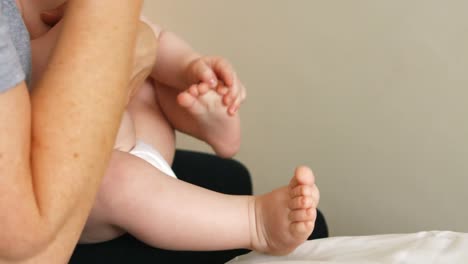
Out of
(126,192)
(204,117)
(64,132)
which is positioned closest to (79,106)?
(64,132)

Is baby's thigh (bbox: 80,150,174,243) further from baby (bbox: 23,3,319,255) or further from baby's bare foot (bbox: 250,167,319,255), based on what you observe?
baby's bare foot (bbox: 250,167,319,255)

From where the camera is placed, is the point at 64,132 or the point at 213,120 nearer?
the point at 64,132

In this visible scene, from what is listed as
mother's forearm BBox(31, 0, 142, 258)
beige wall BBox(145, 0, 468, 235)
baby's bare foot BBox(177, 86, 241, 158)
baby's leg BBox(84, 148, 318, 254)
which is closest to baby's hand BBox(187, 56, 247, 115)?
baby's bare foot BBox(177, 86, 241, 158)

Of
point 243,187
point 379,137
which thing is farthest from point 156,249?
point 379,137

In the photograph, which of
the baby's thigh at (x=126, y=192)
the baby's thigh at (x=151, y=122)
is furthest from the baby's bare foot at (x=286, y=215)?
the baby's thigh at (x=151, y=122)

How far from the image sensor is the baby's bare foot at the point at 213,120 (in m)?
0.80

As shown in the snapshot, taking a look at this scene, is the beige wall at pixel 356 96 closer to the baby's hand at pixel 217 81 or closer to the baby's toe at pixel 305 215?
the baby's hand at pixel 217 81

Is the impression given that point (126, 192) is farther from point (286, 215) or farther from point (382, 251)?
point (382, 251)

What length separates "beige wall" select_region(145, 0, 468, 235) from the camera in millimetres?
1186

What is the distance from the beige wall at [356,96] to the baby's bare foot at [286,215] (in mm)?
604

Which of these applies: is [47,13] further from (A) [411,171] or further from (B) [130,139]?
(A) [411,171]

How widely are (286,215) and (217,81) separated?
0.77ft

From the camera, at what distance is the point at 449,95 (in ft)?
3.87

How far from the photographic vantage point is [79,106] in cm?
50
